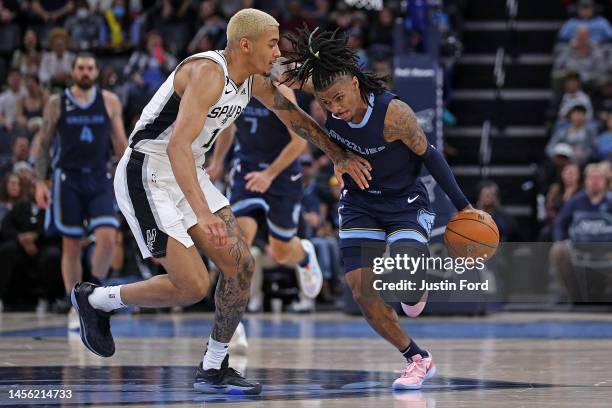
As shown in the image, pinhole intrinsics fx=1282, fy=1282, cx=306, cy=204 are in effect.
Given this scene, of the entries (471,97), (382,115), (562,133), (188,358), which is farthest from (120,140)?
(471,97)

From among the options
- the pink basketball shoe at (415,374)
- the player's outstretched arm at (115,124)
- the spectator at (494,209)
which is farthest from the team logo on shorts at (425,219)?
the spectator at (494,209)

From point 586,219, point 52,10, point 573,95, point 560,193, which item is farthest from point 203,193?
point 52,10

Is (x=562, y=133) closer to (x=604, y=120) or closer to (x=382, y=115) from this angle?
(x=604, y=120)

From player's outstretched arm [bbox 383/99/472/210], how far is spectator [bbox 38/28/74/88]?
11.3m

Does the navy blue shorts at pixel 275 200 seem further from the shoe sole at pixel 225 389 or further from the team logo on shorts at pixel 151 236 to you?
the shoe sole at pixel 225 389

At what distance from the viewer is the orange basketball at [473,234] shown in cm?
668

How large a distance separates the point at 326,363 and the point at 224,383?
1.44m

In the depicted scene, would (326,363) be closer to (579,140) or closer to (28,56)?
(579,140)

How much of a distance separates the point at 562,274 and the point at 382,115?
259 inches

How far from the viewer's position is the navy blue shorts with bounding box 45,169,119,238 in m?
10.1

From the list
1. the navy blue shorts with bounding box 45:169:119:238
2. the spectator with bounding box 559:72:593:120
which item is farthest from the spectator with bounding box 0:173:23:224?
the spectator with bounding box 559:72:593:120

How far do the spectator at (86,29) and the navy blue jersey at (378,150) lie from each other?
1173 centimetres

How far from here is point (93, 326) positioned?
22.4 feet

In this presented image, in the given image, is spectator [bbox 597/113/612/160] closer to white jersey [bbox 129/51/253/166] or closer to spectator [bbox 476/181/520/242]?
spectator [bbox 476/181/520/242]
